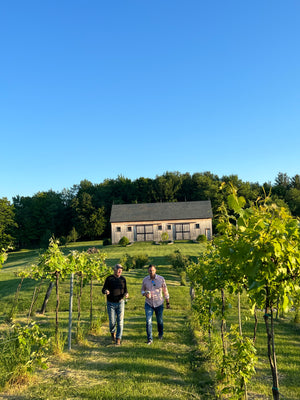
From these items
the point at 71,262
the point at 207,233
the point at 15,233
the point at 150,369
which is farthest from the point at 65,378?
the point at 15,233

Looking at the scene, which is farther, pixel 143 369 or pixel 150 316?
pixel 150 316

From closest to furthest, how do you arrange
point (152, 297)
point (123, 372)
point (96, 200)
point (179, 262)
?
1. point (123, 372)
2. point (152, 297)
3. point (179, 262)
4. point (96, 200)

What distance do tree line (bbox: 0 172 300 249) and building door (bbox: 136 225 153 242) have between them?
1658 centimetres

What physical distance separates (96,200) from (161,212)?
23158 mm

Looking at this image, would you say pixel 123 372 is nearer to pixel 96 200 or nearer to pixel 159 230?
pixel 159 230

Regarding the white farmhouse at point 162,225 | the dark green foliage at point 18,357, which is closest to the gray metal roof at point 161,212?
the white farmhouse at point 162,225

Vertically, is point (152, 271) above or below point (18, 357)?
above

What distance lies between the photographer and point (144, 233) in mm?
38375

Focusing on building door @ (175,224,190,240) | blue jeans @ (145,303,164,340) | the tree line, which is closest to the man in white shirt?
blue jeans @ (145,303,164,340)

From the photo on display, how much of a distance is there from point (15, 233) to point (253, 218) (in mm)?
58839

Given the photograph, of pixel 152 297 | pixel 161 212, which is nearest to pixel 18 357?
pixel 152 297

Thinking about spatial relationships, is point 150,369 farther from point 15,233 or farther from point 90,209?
point 15,233

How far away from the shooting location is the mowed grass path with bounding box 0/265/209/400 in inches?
164

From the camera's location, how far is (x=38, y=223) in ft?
189
